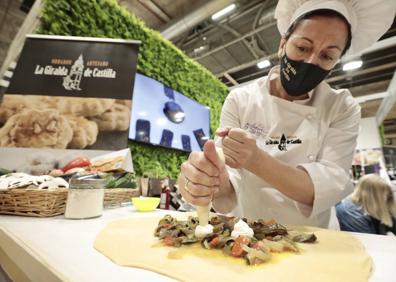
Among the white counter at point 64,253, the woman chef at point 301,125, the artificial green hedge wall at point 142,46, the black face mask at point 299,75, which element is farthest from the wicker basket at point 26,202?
the artificial green hedge wall at point 142,46

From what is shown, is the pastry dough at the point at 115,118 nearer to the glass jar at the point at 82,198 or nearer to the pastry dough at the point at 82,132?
the pastry dough at the point at 82,132

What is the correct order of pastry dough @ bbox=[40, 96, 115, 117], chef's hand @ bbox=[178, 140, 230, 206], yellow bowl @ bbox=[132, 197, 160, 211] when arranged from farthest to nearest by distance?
pastry dough @ bbox=[40, 96, 115, 117], yellow bowl @ bbox=[132, 197, 160, 211], chef's hand @ bbox=[178, 140, 230, 206]

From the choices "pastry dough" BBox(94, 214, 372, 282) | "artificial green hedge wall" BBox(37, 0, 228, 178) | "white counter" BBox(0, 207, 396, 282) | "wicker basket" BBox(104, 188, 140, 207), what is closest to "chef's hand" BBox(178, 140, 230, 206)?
"pastry dough" BBox(94, 214, 372, 282)

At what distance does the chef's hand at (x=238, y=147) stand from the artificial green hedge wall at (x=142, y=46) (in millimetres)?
1774

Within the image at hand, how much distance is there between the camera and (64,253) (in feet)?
1.77

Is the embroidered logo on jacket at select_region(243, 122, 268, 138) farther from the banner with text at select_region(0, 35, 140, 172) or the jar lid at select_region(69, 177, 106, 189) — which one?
the banner with text at select_region(0, 35, 140, 172)

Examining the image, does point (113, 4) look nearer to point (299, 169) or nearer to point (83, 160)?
point (83, 160)

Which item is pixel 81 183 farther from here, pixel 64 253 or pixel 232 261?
pixel 232 261

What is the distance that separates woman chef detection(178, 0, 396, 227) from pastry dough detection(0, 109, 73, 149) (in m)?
1.37

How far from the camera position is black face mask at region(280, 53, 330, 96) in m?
0.98

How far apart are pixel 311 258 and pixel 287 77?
31.7 inches

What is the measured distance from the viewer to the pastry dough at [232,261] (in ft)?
1.49

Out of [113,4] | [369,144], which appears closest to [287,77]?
[113,4]

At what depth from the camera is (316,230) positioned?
2.72 feet
